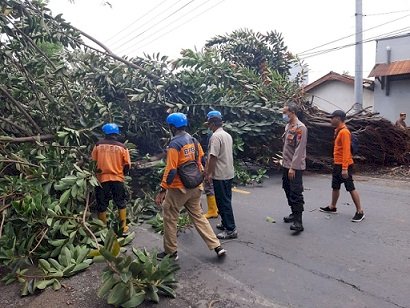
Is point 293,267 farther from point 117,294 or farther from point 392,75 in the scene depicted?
point 392,75

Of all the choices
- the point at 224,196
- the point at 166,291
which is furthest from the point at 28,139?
the point at 166,291

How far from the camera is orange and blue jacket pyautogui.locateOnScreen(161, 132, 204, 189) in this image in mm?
3982

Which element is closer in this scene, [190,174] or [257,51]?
[190,174]

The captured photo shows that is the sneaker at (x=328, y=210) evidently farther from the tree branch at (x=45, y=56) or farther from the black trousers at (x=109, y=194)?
the tree branch at (x=45, y=56)

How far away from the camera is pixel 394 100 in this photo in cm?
1614

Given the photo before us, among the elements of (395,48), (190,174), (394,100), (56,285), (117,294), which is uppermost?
(395,48)

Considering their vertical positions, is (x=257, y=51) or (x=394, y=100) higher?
(x=257, y=51)

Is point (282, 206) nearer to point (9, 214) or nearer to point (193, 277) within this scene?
point (193, 277)

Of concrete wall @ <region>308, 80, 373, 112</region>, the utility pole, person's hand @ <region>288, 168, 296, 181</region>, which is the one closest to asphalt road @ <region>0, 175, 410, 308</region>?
person's hand @ <region>288, 168, 296, 181</region>

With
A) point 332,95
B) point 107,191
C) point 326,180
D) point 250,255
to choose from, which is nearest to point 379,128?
point 326,180

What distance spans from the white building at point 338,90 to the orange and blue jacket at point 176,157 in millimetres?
15108

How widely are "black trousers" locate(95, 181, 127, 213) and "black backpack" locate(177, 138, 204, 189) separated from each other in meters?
1.52

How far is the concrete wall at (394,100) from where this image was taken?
15738 millimetres

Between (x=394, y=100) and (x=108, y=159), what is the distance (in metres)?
14.5
